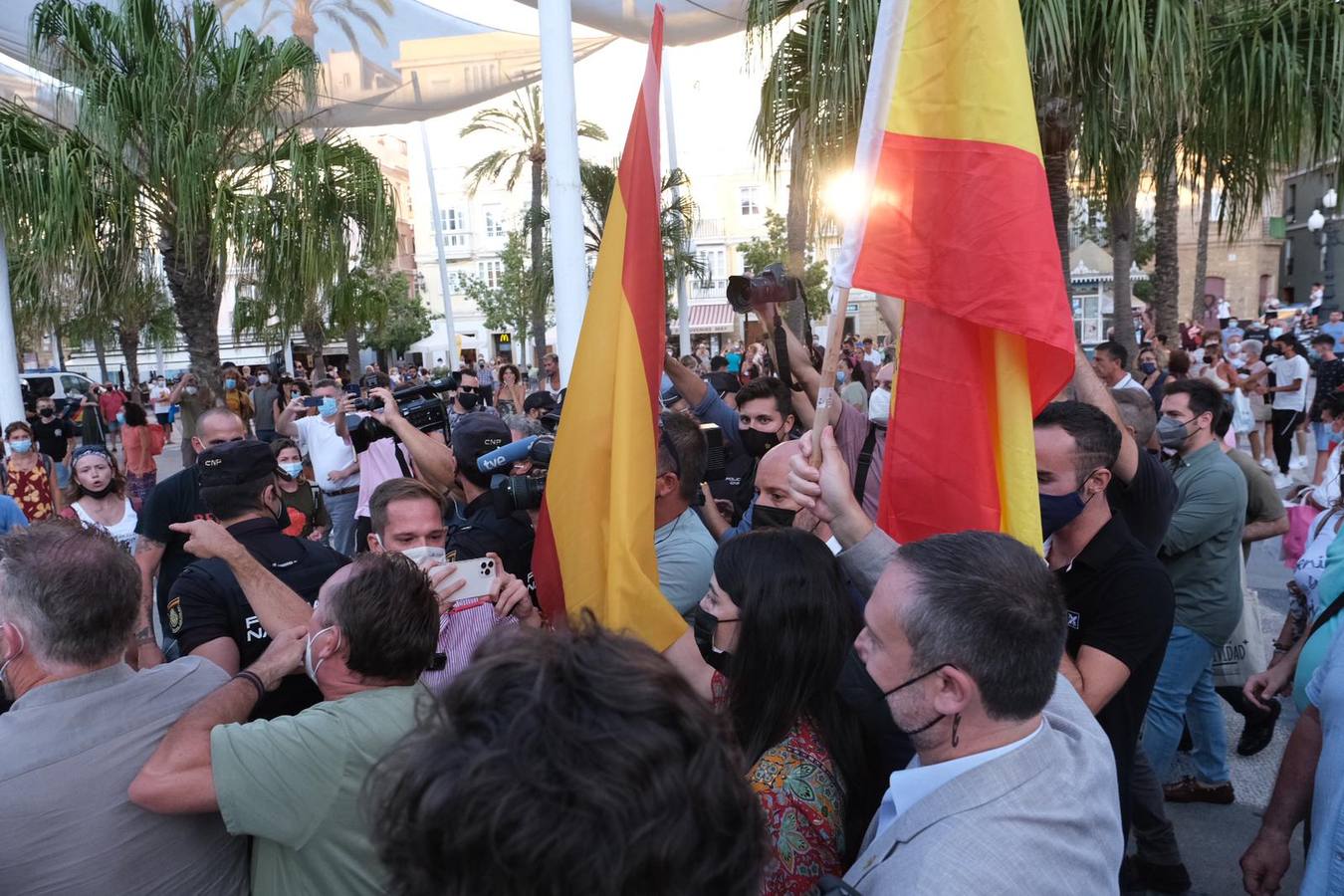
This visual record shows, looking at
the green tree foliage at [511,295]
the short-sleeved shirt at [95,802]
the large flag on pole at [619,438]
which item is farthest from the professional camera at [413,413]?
the green tree foliage at [511,295]

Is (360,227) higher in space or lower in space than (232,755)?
higher

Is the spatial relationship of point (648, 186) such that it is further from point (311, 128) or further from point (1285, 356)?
point (1285, 356)

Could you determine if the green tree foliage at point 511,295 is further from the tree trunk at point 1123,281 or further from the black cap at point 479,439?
the black cap at point 479,439

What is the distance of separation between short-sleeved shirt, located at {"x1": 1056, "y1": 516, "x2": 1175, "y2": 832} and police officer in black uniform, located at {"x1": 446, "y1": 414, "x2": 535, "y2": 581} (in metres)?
1.78

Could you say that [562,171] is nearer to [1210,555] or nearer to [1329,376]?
[1210,555]

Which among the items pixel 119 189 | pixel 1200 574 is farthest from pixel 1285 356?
pixel 119 189

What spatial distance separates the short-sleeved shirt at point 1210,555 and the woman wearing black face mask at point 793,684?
229 cm

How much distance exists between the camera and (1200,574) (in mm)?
3877

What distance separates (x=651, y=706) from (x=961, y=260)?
1719 millimetres

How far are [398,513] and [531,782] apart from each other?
7.29 ft

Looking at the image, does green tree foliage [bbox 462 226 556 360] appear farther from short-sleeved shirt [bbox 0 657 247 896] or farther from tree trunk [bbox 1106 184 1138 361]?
short-sleeved shirt [bbox 0 657 247 896]

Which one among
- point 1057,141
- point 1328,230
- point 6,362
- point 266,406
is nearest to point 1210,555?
point 1057,141

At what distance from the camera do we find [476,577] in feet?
8.77

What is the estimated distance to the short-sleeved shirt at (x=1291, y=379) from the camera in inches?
459
